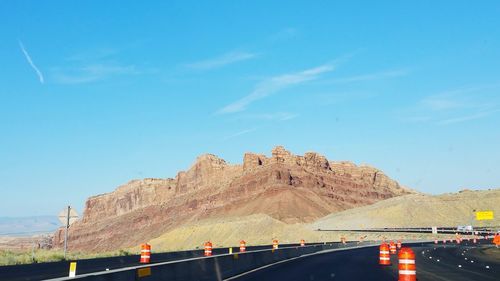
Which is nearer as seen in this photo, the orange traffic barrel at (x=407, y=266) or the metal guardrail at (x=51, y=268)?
the orange traffic barrel at (x=407, y=266)

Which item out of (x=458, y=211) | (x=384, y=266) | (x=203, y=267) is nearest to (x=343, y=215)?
(x=458, y=211)

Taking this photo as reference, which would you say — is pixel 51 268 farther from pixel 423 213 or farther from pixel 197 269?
pixel 423 213

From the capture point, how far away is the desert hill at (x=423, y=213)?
13450 centimetres

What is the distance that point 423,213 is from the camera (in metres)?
140

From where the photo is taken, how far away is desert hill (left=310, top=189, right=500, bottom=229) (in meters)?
134

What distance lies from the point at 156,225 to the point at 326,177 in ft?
187

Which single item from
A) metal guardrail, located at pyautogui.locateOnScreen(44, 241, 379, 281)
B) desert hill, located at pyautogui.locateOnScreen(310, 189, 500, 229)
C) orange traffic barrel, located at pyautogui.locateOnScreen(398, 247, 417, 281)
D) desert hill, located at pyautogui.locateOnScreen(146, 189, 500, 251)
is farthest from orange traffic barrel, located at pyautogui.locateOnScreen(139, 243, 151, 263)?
desert hill, located at pyautogui.locateOnScreen(310, 189, 500, 229)

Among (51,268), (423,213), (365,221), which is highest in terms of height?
(423,213)

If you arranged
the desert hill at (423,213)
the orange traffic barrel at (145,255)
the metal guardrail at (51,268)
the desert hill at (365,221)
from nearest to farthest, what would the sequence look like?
the metal guardrail at (51,268) → the orange traffic barrel at (145,255) → the desert hill at (365,221) → the desert hill at (423,213)

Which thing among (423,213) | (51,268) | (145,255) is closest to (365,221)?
(423,213)

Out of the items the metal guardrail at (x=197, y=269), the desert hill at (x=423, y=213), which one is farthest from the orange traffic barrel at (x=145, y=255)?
the desert hill at (x=423, y=213)

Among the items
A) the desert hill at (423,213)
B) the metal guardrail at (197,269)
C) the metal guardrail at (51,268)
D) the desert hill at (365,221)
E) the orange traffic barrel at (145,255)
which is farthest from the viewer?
the desert hill at (423,213)

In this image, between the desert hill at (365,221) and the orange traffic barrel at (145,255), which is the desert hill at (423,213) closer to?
the desert hill at (365,221)

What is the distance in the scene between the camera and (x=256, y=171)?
18900 centimetres
